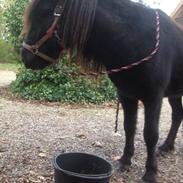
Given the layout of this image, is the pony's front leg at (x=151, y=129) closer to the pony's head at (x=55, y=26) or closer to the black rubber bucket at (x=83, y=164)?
the black rubber bucket at (x=83, y=164)

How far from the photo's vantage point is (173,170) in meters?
4.20

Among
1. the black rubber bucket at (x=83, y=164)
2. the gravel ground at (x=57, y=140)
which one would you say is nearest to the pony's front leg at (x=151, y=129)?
the gravel ground at (x=57, y=140)

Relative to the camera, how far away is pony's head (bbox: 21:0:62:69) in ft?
10.1

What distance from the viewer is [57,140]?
4938 mm

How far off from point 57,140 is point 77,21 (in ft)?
7.55

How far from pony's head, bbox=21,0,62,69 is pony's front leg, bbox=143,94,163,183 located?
0.99m

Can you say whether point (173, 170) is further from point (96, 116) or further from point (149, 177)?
point (96, 116)

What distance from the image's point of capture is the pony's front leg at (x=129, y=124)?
3.87 metres

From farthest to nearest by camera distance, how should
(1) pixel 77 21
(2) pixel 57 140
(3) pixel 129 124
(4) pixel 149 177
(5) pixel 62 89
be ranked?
(5) pixel 62 89
(2) pixel 57 140
(3) pixel 129 124
(4) pixel 149 177
(1) pixel 77 21

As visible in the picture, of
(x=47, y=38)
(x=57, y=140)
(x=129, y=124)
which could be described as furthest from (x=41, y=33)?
(x=57, y=140)

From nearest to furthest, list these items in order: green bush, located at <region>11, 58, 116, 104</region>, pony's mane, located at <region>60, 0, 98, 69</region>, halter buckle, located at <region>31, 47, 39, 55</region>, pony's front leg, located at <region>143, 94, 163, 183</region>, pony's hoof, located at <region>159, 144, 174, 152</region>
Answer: pony's mane, located at <region>60, 0, 98, 69</region> < halter buckle, located at <region>31, 47, 39, 55</region> < pony's front leg, located at <region>143, 94, 163, 183</region> < pony's hoof, located at <region>159, 144, 174, 152</region> < green bush, located at <region>11, 58, 116, 104</region>

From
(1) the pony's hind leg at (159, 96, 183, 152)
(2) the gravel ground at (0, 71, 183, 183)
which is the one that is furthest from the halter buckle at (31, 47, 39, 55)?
(1) the pony's hind leg at (159, 96, 183, 152)

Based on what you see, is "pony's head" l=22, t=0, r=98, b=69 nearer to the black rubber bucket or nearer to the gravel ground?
the black rubber bucket

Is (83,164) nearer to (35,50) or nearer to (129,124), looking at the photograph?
(129,124)
